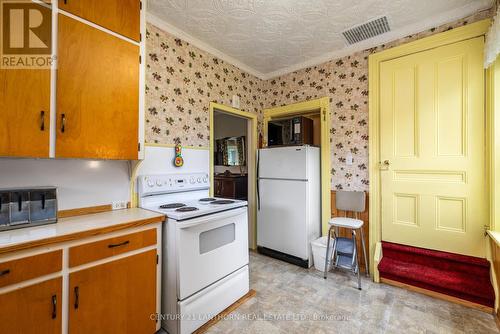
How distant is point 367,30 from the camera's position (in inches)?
96.1

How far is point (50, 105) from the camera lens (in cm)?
139

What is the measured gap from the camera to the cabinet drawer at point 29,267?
107cm

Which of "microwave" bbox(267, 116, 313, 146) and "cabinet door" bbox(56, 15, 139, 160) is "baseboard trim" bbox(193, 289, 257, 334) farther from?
"microwave" bbox(267, 116, 313, 146)

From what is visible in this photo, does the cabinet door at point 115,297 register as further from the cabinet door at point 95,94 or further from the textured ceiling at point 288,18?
the textured ceiling at point 288,18

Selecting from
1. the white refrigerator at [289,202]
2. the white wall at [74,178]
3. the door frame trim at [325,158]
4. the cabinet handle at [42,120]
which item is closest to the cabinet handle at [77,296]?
the white wall at [74,178]

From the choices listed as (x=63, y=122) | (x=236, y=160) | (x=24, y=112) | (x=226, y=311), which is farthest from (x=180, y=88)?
(x=236, y=160)

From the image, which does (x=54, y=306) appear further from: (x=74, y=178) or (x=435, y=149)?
Result: (x=435, y=149)

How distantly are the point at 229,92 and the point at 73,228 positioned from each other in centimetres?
229

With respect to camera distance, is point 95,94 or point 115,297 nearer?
point 115,297

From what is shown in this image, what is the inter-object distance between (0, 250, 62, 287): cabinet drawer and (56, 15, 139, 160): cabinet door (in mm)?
591

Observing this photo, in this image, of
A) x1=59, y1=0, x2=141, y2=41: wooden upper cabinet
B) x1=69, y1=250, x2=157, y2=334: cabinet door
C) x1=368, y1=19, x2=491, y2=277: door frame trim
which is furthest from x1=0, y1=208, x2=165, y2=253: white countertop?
x1=368, y1=19, x2=491, y2=277: door frame trim

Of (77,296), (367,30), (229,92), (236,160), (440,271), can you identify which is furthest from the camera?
(236,160)

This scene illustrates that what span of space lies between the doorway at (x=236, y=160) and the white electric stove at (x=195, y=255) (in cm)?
131

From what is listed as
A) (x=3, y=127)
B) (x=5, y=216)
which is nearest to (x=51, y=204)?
(x=5, y=216)
